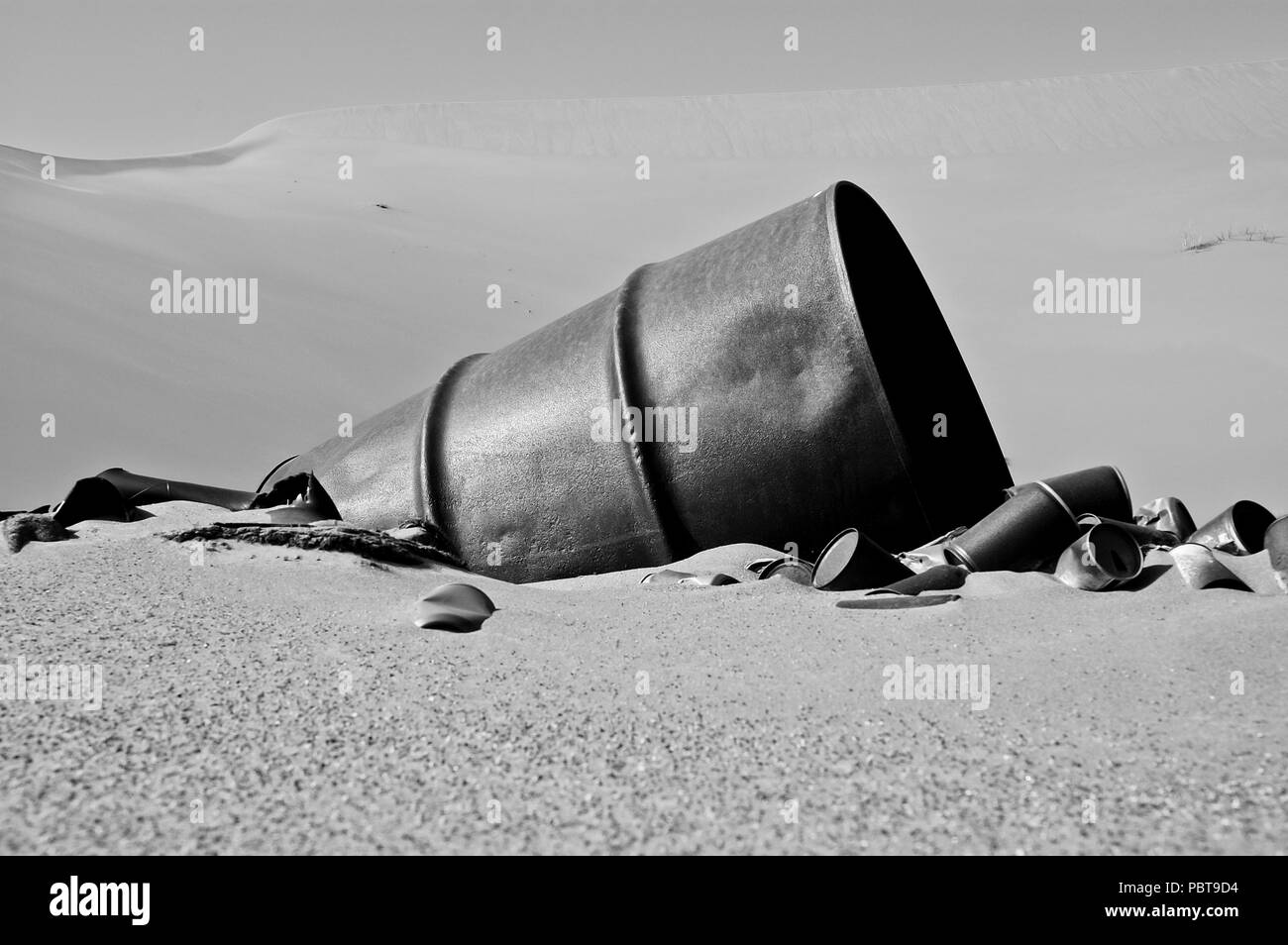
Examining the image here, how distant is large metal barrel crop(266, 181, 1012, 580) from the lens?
125 inches

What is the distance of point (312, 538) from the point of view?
2.86 meters

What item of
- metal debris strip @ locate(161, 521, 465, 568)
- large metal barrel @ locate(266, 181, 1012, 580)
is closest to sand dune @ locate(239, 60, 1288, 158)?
large metal barrel @ locate(266, 181, 1012, 580)

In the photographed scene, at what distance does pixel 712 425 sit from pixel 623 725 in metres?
1.74

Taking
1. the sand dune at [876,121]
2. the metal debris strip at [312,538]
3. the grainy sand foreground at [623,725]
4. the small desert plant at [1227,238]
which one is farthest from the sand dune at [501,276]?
the grainy sand foreground at [623,725]

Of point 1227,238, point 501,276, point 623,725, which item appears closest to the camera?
point 623,725

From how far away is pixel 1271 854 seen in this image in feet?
4.13

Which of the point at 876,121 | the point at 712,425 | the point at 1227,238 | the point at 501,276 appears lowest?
the point at 712,425

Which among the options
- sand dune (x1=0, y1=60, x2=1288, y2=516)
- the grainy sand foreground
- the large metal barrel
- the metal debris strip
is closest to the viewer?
the grainy sand foreground

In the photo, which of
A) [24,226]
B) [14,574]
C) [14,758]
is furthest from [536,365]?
[24,226]

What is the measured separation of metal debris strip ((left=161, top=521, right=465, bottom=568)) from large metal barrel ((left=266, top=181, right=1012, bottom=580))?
0.65 m

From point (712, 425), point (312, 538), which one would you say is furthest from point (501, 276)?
point (312, 538)

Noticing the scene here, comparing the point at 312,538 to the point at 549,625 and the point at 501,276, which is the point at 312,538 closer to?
the point at 549,625

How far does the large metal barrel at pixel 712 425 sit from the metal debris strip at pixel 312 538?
65 cm

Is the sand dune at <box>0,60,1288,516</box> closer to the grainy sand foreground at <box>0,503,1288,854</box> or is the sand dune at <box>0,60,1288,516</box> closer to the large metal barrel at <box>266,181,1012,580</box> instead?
the large metal barrel at <box>266,181,1012,580</box>
